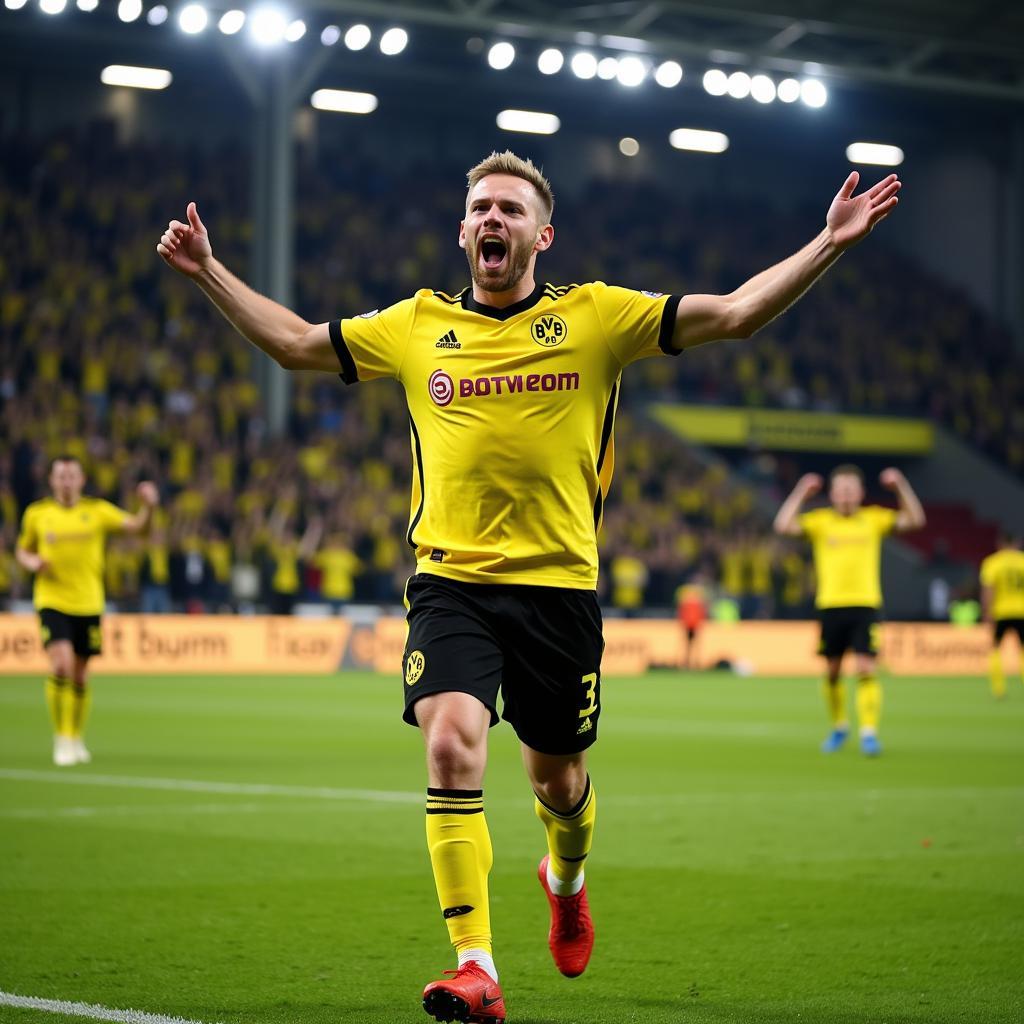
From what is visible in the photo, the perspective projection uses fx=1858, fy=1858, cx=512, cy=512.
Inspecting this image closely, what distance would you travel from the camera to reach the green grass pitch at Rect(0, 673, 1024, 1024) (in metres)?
5.99

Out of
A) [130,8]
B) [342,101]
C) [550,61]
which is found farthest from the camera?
[342,101]

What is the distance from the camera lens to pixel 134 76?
44906 mm

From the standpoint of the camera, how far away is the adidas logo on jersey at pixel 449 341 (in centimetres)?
590

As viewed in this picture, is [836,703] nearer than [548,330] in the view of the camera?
No

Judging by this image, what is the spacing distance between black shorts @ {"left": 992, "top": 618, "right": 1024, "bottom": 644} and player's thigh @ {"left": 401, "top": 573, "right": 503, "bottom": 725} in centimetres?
2167

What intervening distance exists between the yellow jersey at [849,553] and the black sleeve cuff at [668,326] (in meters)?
10.7

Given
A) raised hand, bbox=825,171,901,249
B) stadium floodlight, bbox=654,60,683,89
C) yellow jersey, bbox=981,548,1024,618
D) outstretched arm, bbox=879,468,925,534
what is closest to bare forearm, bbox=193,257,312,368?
raised hand, bbox=825,171,901,249

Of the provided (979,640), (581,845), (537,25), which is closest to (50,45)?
(537,25)

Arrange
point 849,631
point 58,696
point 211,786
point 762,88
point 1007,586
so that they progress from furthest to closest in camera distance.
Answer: point 762,88, point 1007,586, point 849,631, point 58,696, point 211,786

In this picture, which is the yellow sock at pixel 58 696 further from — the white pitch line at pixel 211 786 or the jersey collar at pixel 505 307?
the jersey collar at pixel 505 307

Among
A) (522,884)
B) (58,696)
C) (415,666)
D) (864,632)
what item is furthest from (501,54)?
(415,666)

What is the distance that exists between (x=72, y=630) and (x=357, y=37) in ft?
82.3

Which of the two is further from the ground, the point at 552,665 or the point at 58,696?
the point at 552,665

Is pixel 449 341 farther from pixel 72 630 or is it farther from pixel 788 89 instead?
pixel 788 89
